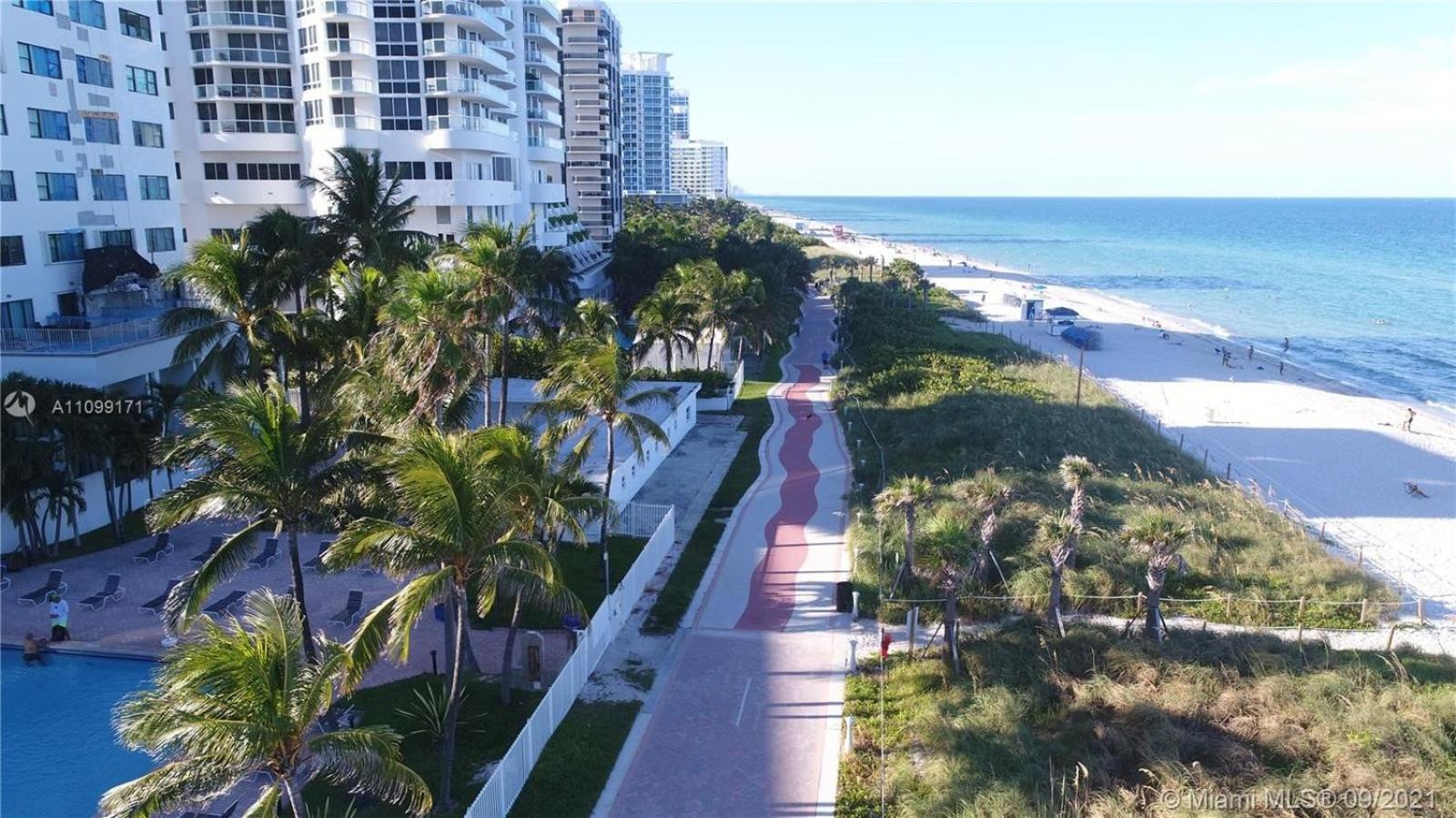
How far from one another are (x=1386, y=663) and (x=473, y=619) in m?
16.9

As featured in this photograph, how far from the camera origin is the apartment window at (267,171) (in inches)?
1849

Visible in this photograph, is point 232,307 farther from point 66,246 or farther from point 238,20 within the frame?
point 238,20

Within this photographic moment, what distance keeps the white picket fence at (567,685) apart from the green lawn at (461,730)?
1.77 ft

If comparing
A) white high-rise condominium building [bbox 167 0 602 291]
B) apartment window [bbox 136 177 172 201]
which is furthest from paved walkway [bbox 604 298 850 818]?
white high-rise condominium building [bbox 167 0 602 291]

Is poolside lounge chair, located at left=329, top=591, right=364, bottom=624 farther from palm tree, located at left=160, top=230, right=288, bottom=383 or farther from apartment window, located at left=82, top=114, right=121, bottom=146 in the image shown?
apartment window, located at left=82, top=114, right=121, bottom=146

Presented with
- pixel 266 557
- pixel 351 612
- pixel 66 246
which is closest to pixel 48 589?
pixel 266 557

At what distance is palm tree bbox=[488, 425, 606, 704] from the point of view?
12195 millimetres

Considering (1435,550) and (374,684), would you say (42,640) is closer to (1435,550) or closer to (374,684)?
(374,684)

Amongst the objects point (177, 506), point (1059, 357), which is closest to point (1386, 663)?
point (177, 506)

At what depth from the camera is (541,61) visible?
59.0 m

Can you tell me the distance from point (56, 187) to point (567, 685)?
27559mm

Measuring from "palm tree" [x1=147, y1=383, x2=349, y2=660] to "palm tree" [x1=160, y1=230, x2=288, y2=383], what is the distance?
11591mm

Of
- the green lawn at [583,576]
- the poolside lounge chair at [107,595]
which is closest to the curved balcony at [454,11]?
the green lawn at [583,576]

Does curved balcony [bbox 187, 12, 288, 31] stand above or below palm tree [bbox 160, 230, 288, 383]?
above
